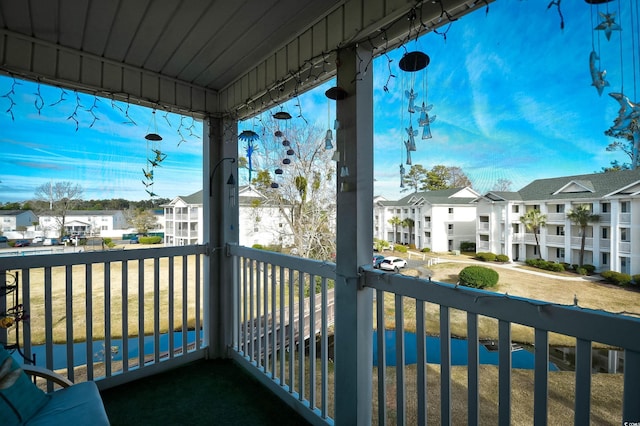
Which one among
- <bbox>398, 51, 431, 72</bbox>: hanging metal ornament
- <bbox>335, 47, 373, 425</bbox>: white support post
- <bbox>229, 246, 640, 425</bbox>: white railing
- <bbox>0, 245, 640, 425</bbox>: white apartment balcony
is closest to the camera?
<bbox>229, 246, 640, 425</bbox>: white railing

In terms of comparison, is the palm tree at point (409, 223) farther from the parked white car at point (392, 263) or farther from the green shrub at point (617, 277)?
the green shrub at point (617, 277)

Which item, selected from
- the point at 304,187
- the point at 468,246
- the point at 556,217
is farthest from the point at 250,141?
the point at 556,217

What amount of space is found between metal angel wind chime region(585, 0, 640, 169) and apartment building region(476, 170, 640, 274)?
0.30ft

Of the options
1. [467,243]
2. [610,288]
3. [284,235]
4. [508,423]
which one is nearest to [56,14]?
[284,235]

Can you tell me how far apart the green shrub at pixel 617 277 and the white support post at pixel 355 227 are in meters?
0.90

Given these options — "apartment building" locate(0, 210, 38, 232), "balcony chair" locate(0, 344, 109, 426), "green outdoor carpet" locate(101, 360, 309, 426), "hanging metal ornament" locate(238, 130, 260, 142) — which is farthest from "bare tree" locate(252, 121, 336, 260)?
"apartment building" locate(0, 210, 38, 232)

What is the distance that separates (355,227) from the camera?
1532 mm

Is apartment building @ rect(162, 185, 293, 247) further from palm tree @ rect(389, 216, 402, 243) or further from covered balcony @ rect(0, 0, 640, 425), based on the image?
palm tree @ rect(389, 216, 402, 243)

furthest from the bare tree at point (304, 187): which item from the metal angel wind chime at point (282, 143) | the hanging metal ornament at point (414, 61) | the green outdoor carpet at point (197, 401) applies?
the green outdoor carpet at point (197, 401)

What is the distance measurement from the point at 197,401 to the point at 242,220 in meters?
1.42

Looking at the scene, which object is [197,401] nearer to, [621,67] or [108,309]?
[108,309]

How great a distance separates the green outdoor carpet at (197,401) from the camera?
6.23 ft

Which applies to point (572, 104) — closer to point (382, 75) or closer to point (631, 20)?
point (631, 20)

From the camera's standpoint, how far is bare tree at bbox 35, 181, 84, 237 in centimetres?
208
